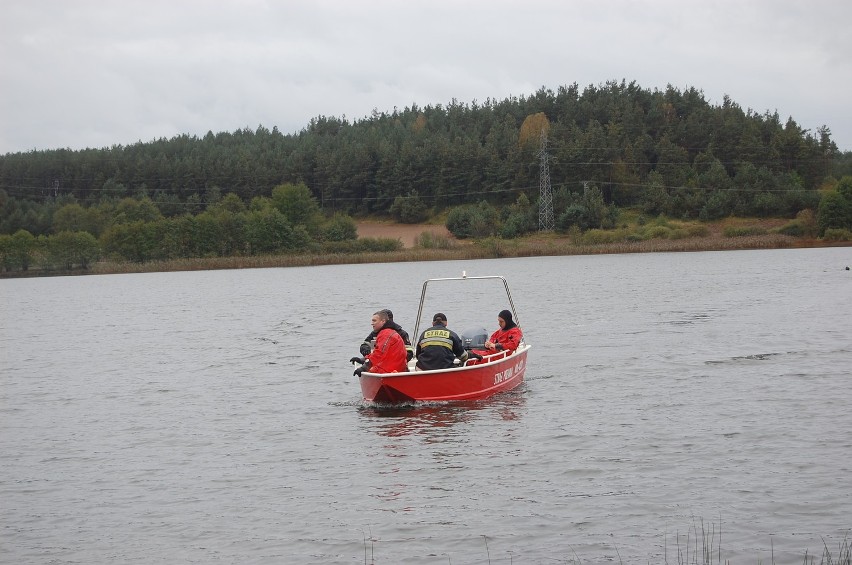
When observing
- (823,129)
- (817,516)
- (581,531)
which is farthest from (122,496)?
(823,129)

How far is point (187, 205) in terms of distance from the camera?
148625mm

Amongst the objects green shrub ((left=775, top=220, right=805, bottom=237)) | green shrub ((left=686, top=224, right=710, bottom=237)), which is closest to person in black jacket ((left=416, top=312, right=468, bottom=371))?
green shrub ((left=775, top=220, right=805, bottom=237))

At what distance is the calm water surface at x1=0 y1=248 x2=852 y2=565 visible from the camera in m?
11.3

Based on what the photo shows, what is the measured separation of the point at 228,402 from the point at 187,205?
131 metres

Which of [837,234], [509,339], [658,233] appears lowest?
[509,339]

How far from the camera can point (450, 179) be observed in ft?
454

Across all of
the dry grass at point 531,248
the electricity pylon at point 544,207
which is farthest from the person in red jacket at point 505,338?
the electricity pylon at point 544,207

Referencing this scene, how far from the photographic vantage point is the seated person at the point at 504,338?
69.7 feet

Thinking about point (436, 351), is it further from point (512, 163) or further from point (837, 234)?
point (512, 163)

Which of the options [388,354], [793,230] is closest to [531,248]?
[793,230]

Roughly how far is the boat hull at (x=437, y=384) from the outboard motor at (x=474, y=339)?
1.30 metres

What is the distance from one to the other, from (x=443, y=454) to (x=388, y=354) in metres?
3.48

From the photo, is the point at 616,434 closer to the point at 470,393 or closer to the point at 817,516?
the point at 470,393

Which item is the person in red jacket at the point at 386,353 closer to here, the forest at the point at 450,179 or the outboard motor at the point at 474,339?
the outboard motor at the point at 474,339
